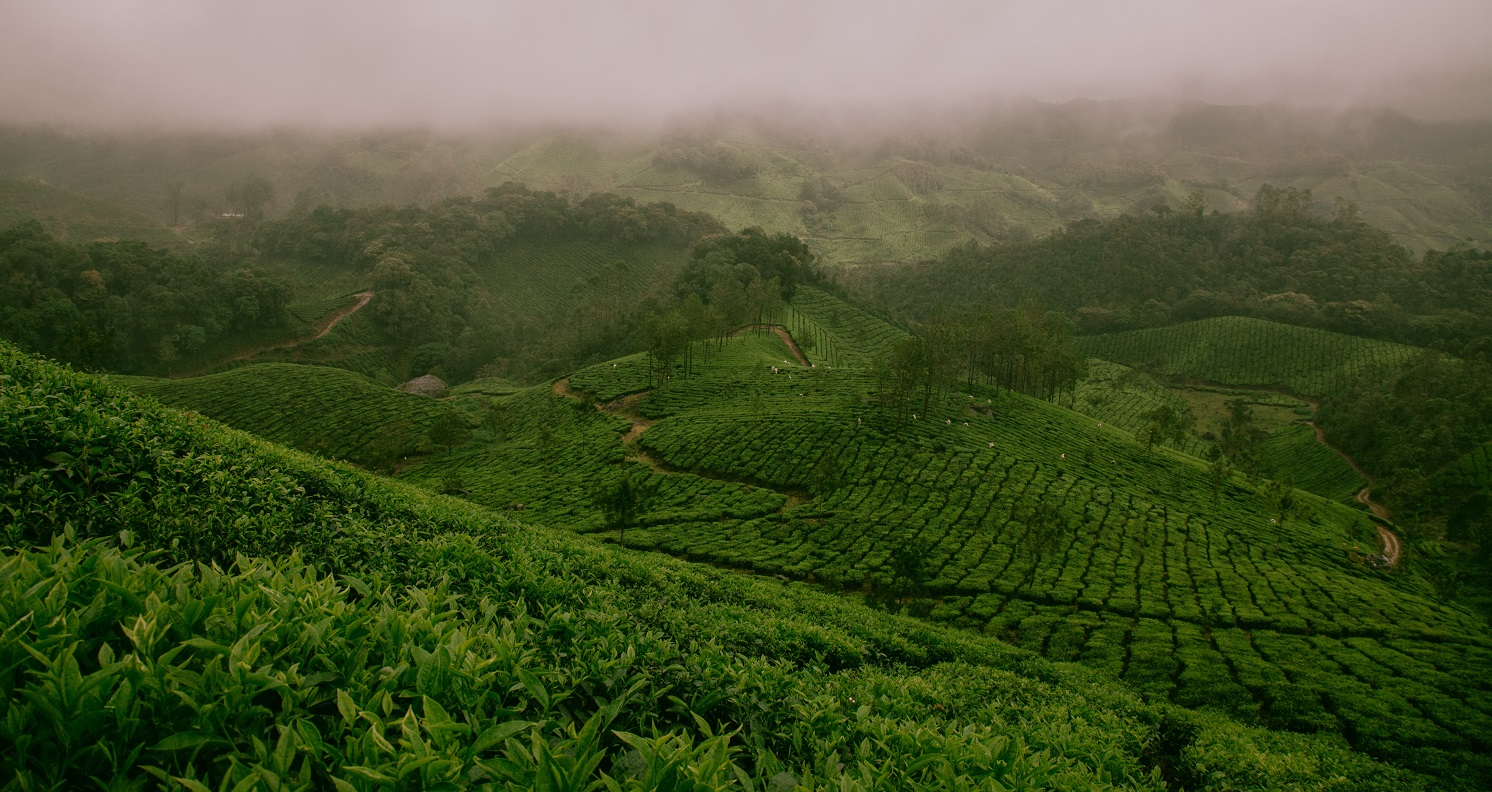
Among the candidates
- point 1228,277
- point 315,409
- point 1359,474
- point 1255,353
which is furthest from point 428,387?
point 1228,277

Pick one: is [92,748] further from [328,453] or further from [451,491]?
[328,453]

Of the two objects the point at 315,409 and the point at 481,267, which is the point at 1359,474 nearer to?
the point at 315,409

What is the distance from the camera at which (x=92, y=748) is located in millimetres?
2129

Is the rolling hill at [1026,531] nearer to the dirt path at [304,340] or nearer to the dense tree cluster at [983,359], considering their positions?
the dense tree cluster at [983,359]

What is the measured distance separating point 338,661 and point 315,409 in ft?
200

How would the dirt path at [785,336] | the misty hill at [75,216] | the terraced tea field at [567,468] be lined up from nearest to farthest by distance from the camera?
the terraced tea field at [567,468], the dirt path at [785,336], the misty hill at [75,216]

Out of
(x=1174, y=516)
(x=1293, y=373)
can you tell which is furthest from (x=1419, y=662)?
(x=1293, y=373)

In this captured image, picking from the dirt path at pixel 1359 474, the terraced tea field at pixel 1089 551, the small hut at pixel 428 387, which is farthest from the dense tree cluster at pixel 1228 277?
the small hut at pixel 428 387

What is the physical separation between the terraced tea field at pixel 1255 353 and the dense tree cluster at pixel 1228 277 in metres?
6.10

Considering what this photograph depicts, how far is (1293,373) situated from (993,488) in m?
86.5

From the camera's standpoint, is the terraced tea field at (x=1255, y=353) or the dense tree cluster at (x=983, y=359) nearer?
the dense tree cluster at (x=983, y=359)

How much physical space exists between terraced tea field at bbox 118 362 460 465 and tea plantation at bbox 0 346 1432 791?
40577 millimetres

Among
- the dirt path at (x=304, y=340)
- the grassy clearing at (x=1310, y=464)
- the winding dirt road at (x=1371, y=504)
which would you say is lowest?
the grassy clearing at (x=1310, y=464)

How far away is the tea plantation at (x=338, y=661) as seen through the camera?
7.65 feet
